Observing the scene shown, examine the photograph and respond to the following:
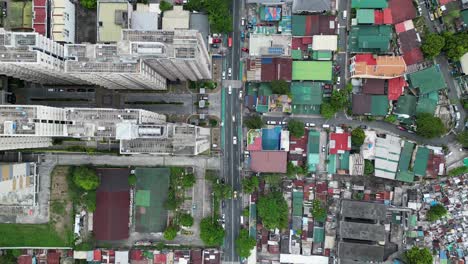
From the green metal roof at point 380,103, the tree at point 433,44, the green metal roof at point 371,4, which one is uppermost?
the green metal roof at point 371,4

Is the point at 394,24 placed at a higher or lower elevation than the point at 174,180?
higher

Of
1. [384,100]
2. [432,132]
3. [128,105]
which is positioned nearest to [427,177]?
[432,132]

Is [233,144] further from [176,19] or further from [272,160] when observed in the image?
[176,19]

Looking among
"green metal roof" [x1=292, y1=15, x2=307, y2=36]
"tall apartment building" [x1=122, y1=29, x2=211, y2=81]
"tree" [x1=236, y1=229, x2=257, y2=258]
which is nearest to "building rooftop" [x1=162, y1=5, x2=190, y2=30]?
"tall apartment building" [x1=122, y1=29, x2=211, y2=81]

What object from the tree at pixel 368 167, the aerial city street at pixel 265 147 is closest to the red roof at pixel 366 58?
the aerial city street at pixel 265 147

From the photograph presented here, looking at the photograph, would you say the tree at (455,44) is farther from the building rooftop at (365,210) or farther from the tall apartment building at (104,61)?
the tall apartment building at (104,61)

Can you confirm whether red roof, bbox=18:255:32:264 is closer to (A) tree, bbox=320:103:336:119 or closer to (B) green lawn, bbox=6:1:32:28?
(B) green lawn, bbox=6:1:32:28

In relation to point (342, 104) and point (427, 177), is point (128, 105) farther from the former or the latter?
point (427, 177)
